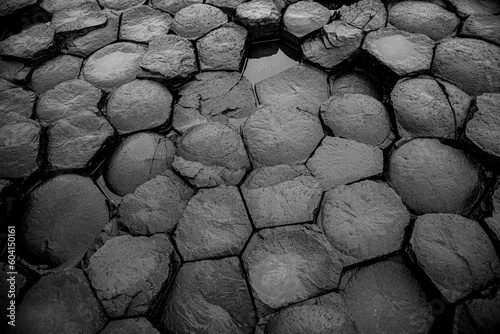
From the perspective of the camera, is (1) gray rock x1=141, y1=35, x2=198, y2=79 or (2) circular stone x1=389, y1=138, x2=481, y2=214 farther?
(1) gray rock x1=141, y1=35, x2=198, y2=79

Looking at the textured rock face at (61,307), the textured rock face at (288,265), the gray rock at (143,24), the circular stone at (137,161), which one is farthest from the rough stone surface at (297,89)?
the textured rock face at (61,307)

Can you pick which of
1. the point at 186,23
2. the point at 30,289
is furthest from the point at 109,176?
the point at 186,23

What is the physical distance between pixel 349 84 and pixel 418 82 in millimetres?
383

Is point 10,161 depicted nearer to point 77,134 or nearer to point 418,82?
point 77,134

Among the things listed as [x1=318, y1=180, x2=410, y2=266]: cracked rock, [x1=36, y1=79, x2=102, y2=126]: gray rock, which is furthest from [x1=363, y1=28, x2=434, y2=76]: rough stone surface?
[x1=36, y1=79, x2=102, y2=126]: gray rock

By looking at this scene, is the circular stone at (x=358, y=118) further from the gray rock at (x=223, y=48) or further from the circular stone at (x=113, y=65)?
the circular stone at (x=113, y=65)

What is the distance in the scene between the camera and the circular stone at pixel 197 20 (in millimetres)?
2152

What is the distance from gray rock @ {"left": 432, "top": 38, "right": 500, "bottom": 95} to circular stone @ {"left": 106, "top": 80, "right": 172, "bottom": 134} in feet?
5.46

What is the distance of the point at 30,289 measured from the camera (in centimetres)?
128

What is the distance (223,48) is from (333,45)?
75cm

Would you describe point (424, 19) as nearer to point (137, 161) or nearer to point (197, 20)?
point (197, 20)

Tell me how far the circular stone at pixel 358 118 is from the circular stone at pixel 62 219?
4.33 ft

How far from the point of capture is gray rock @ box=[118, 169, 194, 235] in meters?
1.41

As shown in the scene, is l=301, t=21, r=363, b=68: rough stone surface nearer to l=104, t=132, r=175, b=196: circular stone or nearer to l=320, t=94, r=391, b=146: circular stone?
l=320, t=94, r=391, b=146: circular stone
